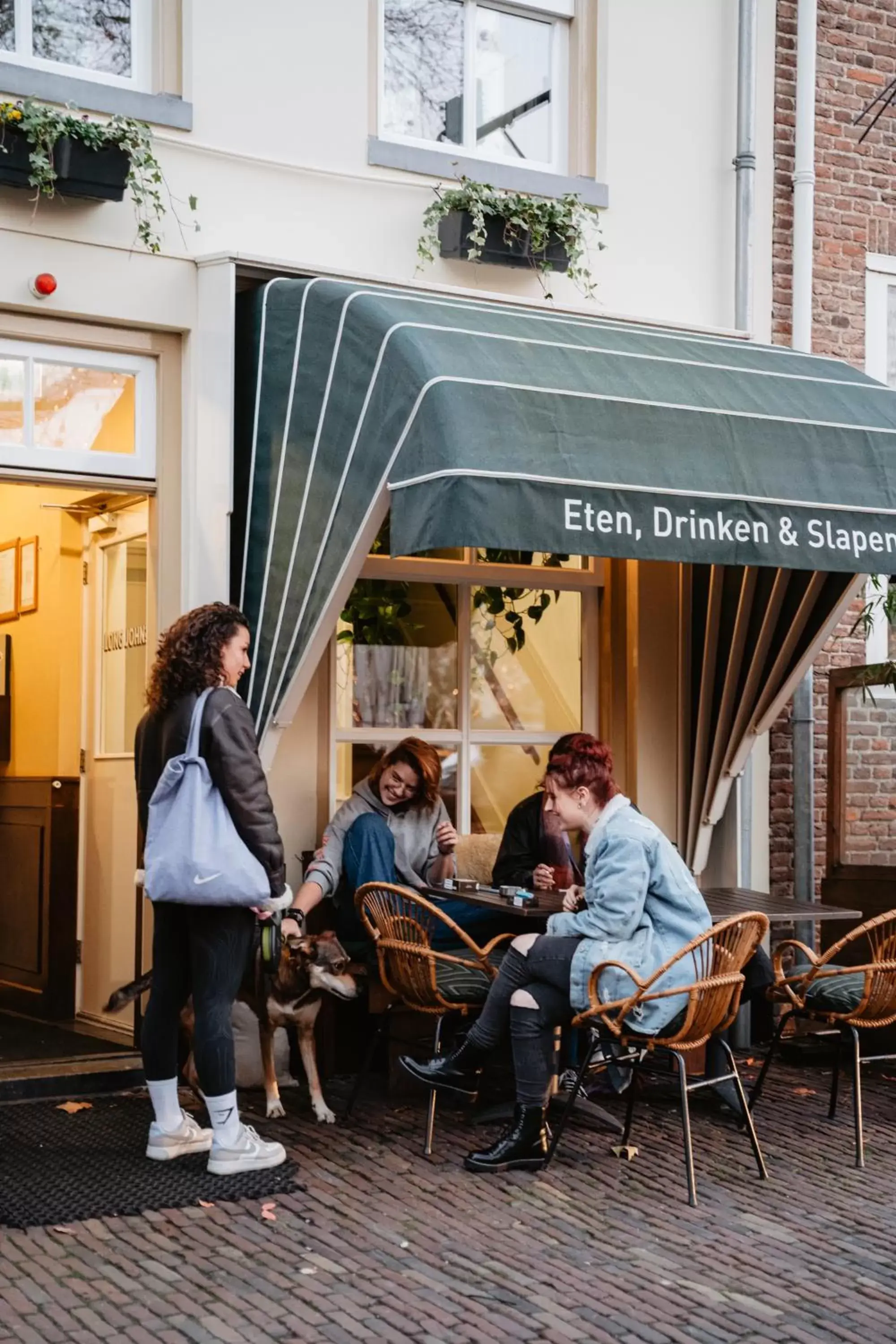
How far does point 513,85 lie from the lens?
906 cm

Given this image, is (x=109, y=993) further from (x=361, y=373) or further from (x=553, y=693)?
(x=361, y=373)

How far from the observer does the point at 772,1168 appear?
6.45m

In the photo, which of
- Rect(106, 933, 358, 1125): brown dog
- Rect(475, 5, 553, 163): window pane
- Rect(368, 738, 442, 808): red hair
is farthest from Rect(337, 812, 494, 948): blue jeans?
Rect(475, 5, 553, 163): window pane

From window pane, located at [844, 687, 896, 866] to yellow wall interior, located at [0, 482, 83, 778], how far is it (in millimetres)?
4115

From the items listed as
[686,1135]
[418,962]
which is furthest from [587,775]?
[686,1135]

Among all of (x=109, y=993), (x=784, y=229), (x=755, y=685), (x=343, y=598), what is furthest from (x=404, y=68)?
(x=109, y=993)

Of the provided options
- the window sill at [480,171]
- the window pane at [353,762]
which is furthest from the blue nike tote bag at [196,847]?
the window sill at [480,171]

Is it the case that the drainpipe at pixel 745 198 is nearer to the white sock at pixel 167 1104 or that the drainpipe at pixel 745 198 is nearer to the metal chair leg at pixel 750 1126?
the metal chair leg at pixel 750 1126

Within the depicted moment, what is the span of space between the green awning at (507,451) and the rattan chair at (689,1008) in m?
1.55

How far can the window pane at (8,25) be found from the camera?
754cm

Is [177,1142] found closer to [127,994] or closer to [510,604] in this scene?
[127,994]

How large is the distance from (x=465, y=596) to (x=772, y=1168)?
11.8ft

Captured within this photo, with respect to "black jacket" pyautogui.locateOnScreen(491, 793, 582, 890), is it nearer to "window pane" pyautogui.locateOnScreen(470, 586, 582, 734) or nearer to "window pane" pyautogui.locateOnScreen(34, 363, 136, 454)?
"window pane" pyautogui.locateOnScreen(470, 586, 582, 734)

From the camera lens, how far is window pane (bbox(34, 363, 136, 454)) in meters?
7.53
